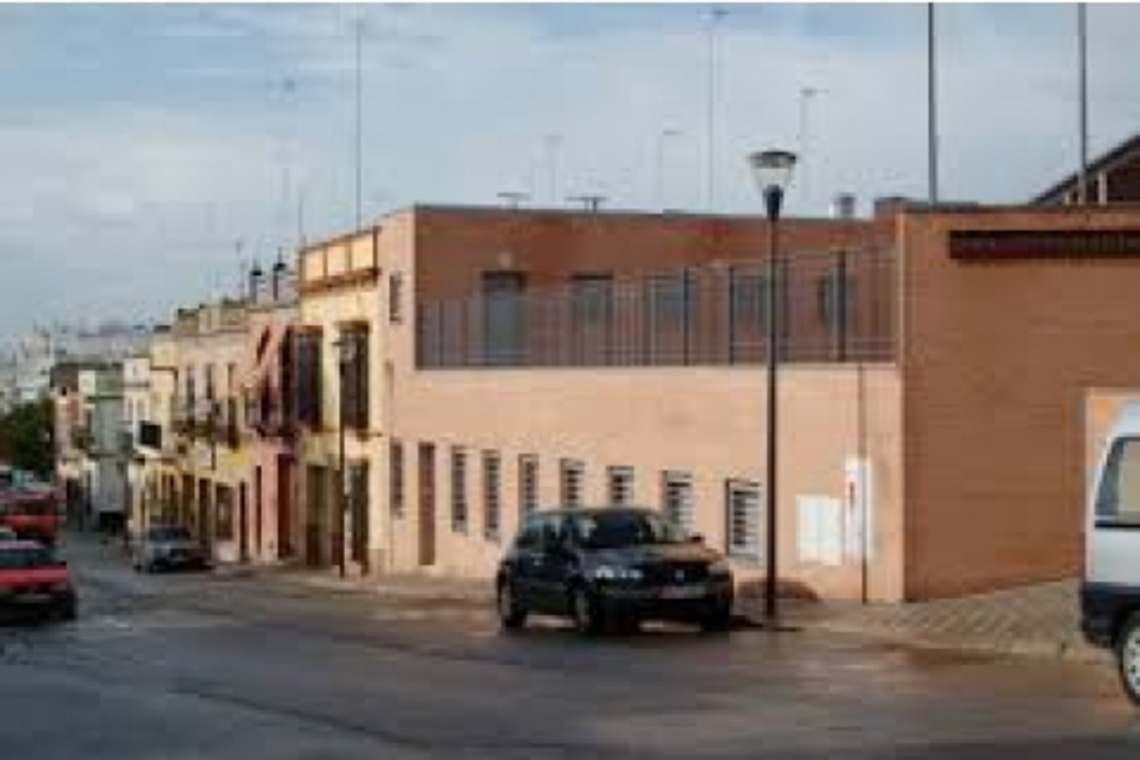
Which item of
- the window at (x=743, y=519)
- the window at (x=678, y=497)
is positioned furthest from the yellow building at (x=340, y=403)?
the window at (x=743, y=519)

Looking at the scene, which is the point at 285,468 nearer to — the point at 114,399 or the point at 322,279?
the point at 322,279

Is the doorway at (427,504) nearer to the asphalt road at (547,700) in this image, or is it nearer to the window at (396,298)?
the window at (396,298)

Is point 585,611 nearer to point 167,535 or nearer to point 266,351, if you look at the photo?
point 266,351

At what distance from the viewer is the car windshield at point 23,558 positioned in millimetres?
41906

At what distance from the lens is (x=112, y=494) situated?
4683 inches

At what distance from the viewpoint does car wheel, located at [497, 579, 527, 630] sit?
102 feet

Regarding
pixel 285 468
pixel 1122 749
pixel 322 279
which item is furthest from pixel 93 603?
pixel 1122 749

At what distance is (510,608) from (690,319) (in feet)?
26.9

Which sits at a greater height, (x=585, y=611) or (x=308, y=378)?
(x=308, y=378)

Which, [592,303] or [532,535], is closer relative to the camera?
[532,535]

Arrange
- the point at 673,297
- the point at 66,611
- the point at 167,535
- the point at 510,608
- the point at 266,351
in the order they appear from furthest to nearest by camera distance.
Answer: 1. the point at 167,535
2. the point at 266,351
3. the point at 66,611
4. the point at 673,297
5. the point at 510,608

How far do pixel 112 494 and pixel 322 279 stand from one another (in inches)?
2205

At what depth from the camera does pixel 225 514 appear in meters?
83.6

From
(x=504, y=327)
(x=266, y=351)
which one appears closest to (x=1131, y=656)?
(x=504, y=327)
